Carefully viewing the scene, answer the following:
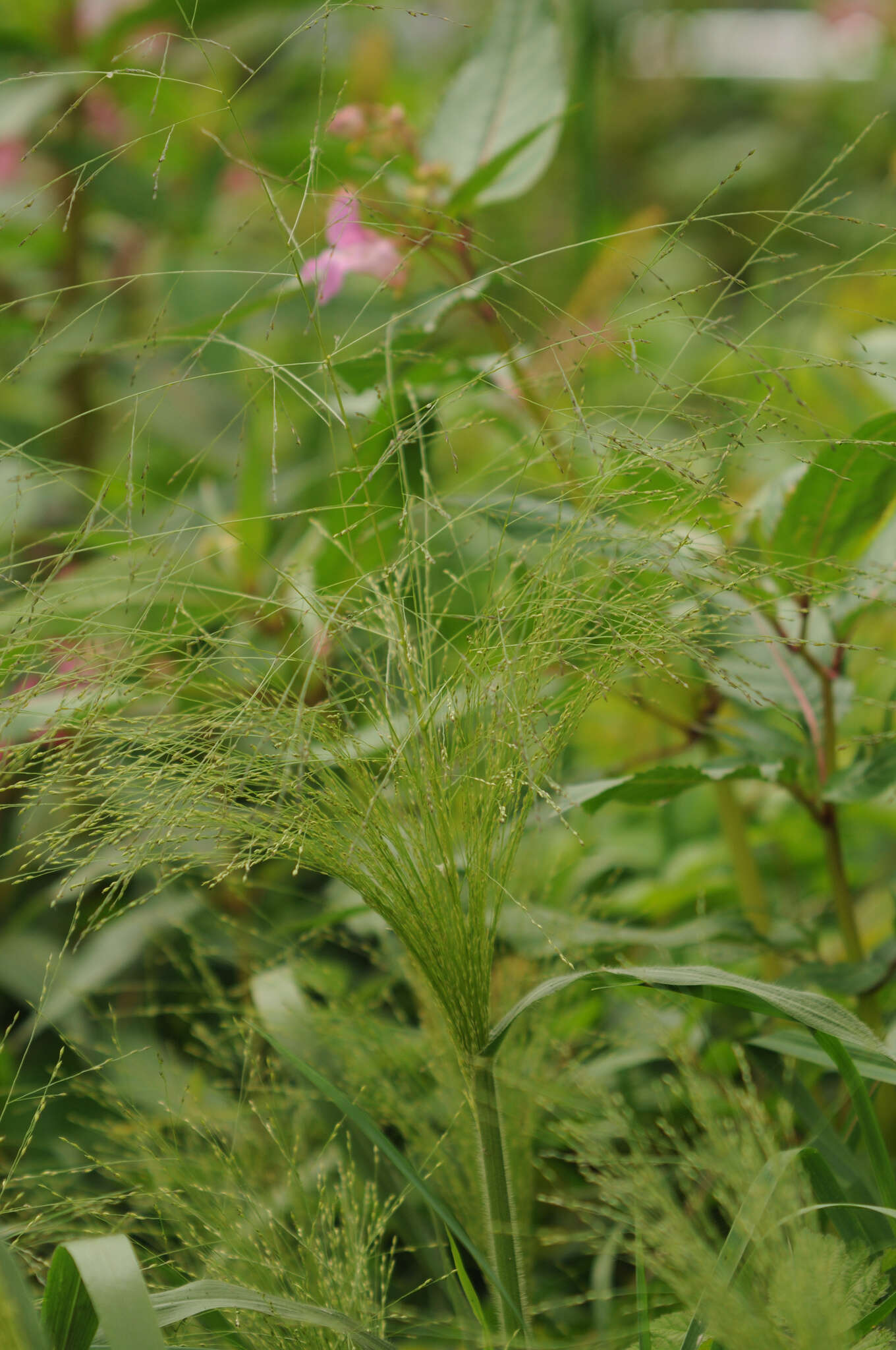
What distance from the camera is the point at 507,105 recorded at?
786mm

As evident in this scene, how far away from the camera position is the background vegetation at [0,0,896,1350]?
40 cm

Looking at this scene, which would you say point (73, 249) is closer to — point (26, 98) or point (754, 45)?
point (26, 98)

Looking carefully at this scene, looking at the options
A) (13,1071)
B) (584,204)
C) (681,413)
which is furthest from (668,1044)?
(584,204)

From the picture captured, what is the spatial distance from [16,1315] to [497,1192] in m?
0.18

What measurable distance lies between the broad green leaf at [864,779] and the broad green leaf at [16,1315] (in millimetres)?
421

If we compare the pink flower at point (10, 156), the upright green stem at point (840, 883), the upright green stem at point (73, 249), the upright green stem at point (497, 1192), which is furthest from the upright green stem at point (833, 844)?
the pink flower at point (10, 156)

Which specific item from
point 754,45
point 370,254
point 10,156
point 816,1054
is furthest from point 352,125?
point 754,45

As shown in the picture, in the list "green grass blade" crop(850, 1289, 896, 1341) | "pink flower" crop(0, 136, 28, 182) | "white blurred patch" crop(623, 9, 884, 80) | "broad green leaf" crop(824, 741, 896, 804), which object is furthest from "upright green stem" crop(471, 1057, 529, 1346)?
"white blurred patch" crop(623, 9, 884, 80)

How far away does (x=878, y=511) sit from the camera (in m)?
0.57

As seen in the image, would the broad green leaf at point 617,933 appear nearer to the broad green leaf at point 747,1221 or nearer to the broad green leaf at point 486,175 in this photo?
the broad green leaf at point 747,1221

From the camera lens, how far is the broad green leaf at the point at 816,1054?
0.45 m

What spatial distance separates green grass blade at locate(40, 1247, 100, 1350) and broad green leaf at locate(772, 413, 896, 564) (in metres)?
0.43

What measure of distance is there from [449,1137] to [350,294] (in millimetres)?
862

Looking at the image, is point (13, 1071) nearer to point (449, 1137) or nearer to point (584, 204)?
point (449, 1137)
